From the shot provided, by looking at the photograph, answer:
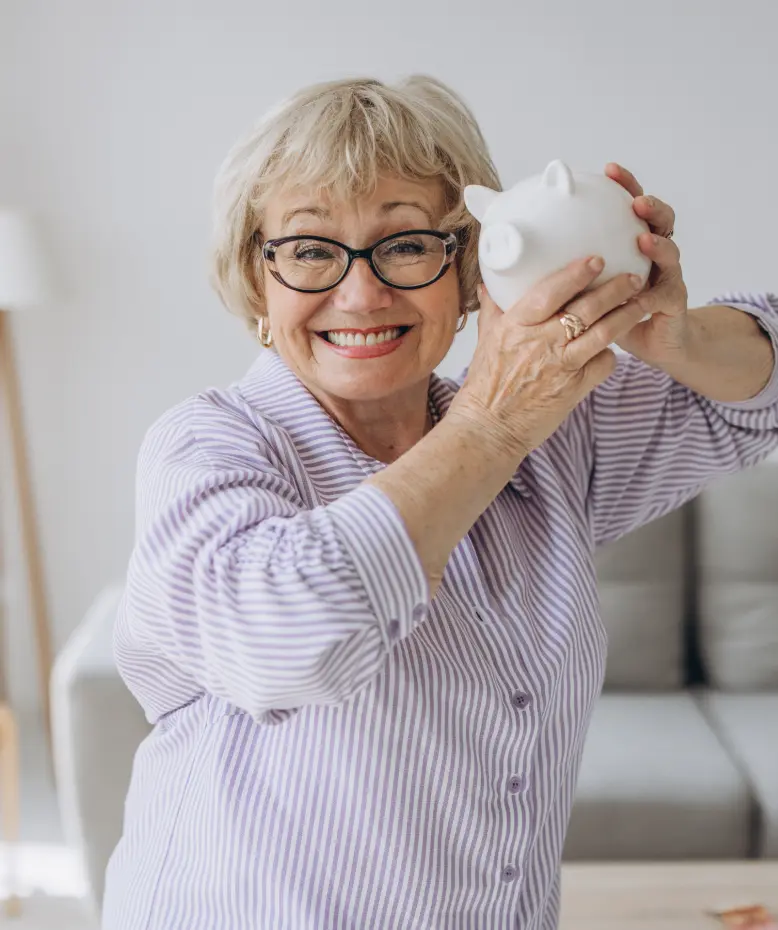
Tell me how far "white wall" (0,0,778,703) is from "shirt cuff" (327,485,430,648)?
233cm

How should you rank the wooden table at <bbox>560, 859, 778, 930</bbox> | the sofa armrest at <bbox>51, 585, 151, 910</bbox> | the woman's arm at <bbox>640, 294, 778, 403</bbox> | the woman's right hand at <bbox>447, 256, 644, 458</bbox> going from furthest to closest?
the sofa armrest at <bbox>51, 585, 151, 910</bbox> < the wooden table at <bbox>560, 859, 778, 930</bbox> < the woman's arm at <bbox>640, 294, 778, 403</bbox> < the woman's right hand at <bbox>447, 256, 644, 458</bbox>

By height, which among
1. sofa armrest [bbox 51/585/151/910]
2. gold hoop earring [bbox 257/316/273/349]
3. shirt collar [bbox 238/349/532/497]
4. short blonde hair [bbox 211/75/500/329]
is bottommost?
sofa armrest [bbox 51/585/151/910]

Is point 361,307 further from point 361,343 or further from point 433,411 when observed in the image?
point 433,411

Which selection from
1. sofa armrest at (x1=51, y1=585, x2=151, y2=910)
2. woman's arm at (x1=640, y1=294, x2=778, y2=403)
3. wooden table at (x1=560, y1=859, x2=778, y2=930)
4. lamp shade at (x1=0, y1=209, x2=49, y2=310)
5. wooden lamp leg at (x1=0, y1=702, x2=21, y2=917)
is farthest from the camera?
lamp shade at (x1=0, y1=209, x2=49, y2=310)

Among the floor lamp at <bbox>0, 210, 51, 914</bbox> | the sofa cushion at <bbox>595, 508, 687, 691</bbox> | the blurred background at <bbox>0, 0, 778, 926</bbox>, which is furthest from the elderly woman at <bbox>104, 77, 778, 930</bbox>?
the blurred background at <bbox>0, 0, 778, 926</bbox>

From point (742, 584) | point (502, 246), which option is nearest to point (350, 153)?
point (502, 246)

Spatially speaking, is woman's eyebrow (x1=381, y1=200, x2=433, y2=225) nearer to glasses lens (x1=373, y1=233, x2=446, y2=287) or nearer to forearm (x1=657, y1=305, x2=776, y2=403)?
glasses lens (x1=373, y1=233, x2=446, y2=287)

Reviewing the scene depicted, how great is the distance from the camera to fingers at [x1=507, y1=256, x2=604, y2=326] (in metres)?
0.82

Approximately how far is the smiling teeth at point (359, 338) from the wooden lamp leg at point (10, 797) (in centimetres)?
167

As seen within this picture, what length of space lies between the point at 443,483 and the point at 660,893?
1020mm

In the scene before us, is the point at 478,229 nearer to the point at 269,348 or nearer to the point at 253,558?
the point at 269,348

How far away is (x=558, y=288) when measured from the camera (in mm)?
822

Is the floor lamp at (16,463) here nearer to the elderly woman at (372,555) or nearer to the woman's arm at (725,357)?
the elderly woman at (372,555)

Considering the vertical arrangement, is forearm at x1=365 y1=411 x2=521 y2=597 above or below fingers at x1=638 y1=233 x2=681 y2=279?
below
